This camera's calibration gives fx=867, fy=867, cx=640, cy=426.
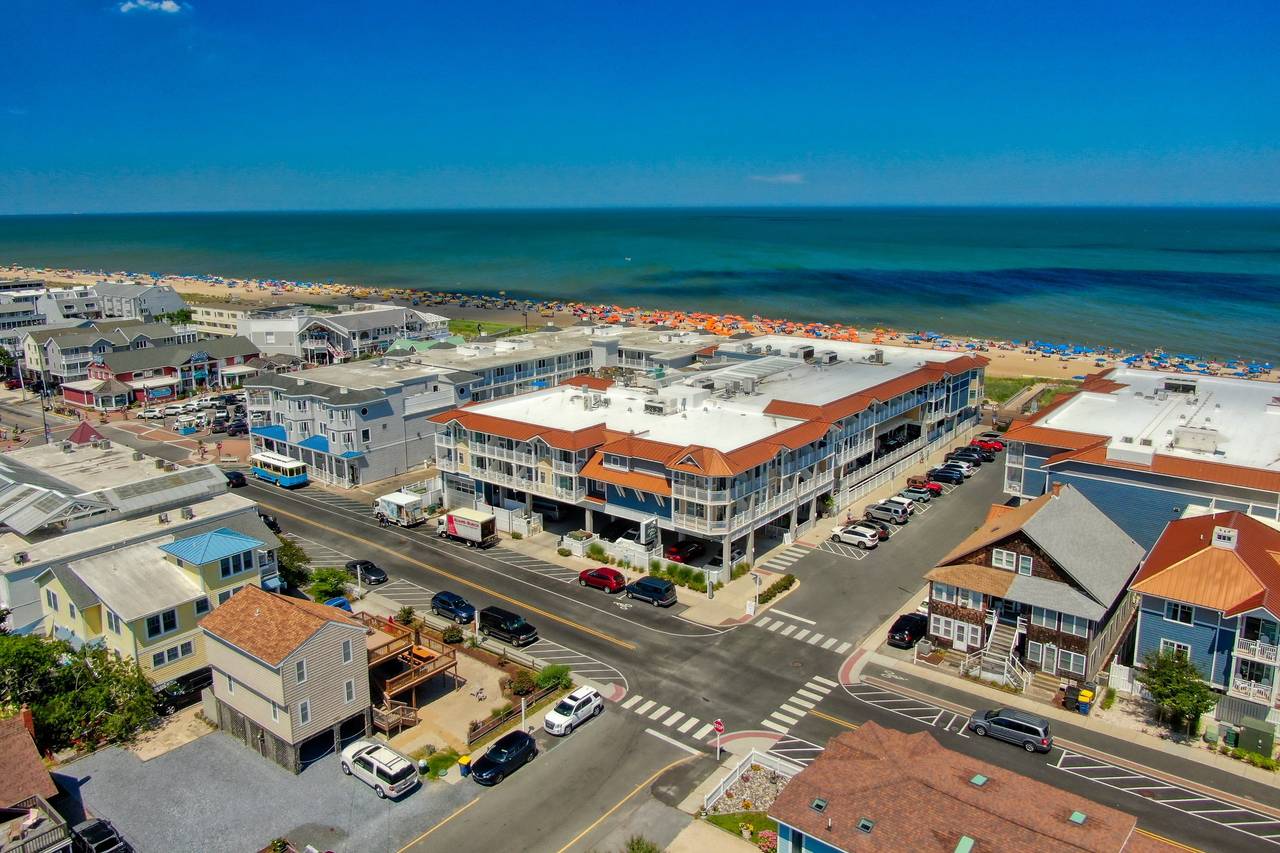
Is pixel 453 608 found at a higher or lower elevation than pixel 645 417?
lower

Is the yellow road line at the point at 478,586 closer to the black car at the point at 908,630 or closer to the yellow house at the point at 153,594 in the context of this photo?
the yellow house at the point at 153,594

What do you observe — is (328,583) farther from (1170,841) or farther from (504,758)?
(1170,841)

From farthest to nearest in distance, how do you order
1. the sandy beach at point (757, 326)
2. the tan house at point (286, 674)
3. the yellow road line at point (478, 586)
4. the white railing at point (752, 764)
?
the sandy beach at point (757, 326), the yellow road line at point (478, 586), the tan house at point (286, 674), the white railing at point (752, 764)

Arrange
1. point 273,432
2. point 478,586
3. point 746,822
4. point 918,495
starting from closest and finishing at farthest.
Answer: point 746,822, point 478,586, point 918,495, point 273,432

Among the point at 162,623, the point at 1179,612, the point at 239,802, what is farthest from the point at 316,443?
the point at 1179,612

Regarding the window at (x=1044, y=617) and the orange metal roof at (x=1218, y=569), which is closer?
the orange metal roof at (x=1218, y=569)

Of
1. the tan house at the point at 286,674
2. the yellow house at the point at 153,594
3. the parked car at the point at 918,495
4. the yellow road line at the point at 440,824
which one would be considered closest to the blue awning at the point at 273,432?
the yellow house at the point at 153,594

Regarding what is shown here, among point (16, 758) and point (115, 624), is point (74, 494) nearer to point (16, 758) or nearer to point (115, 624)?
point (115, 624)
